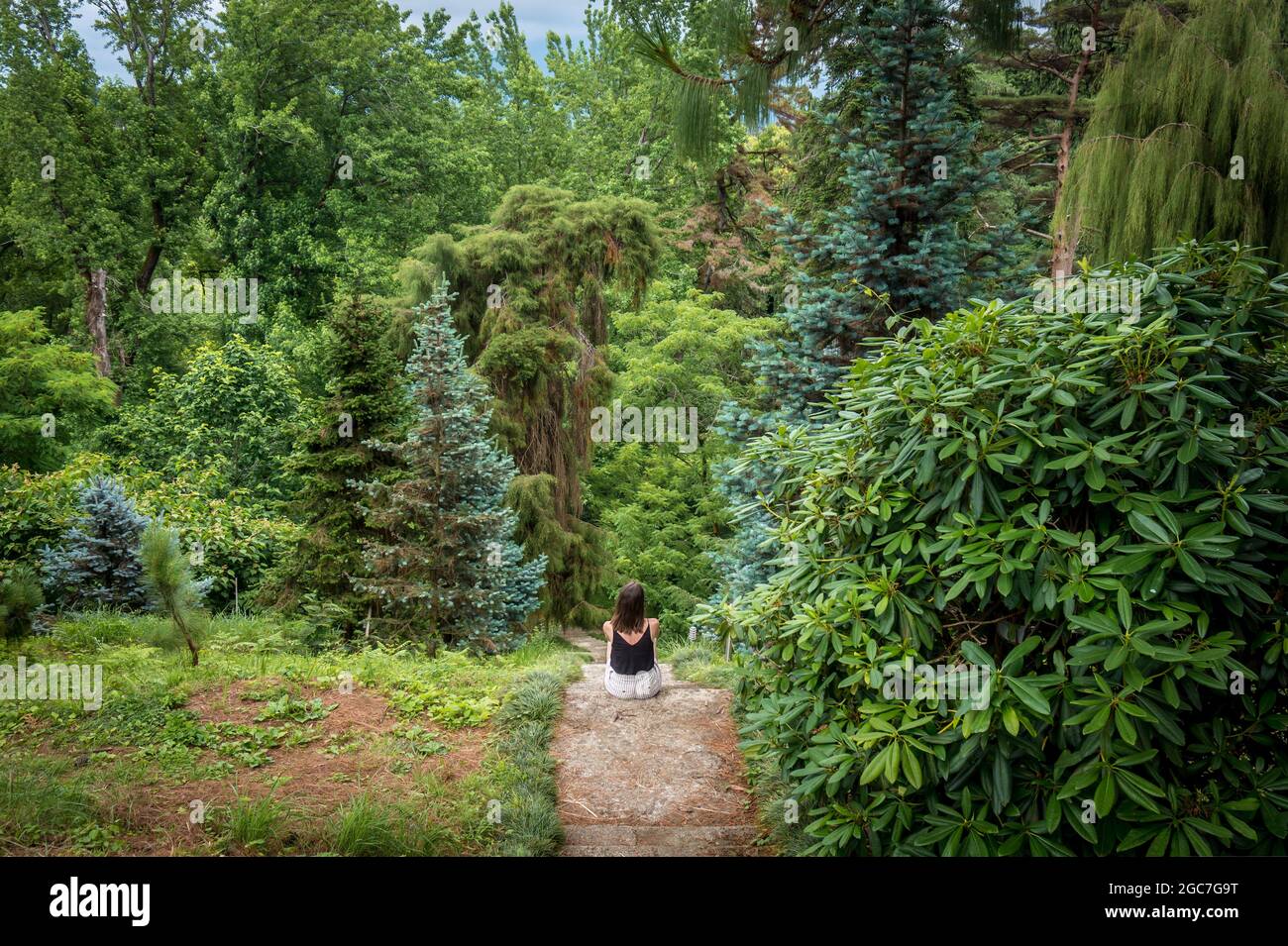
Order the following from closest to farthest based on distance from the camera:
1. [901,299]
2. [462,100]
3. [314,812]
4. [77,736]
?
1. [314,812]
2. [77,736]
3. [901,299]
4. [462,100]

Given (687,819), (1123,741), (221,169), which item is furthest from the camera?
(221,169)

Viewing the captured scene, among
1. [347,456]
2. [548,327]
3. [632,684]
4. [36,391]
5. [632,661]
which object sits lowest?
[632,684]

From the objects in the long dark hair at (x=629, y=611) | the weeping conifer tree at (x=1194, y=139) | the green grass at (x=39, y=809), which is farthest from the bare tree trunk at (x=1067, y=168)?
the green grass at (x=39, y=809)

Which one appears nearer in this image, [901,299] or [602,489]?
[901,299]

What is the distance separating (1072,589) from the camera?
323cm

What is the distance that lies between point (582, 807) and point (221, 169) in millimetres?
25609

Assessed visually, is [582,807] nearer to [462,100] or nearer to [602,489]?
[602,489]

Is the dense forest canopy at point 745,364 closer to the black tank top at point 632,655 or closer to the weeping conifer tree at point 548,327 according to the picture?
the weeping conifer tree at point 548,327

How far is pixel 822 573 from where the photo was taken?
409cm

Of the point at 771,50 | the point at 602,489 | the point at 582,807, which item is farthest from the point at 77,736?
the point at 602,489

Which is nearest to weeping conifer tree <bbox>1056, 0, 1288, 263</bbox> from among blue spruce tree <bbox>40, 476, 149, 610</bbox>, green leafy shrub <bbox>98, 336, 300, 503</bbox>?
blue spruce tree <bbox>40, 476, 149, 610</bbox>

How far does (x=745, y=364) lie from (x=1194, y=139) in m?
4.19

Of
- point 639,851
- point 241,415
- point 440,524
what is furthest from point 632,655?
point 241,415

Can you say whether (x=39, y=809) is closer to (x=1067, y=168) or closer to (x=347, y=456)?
(x=347, y=456)
